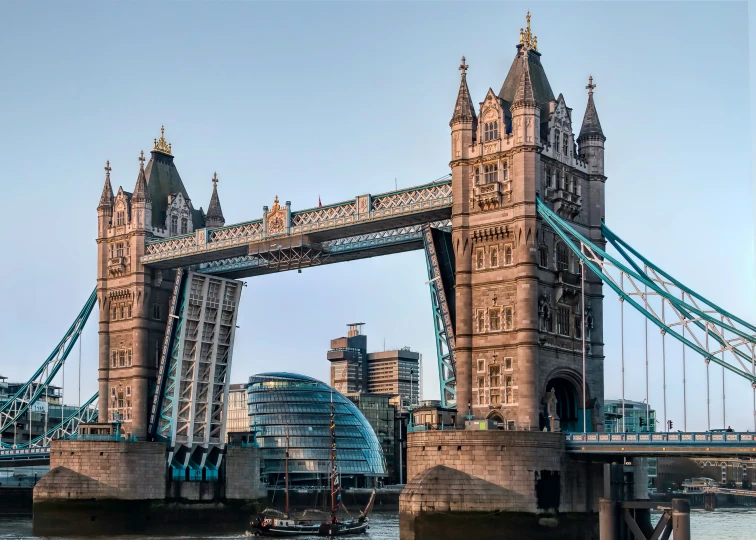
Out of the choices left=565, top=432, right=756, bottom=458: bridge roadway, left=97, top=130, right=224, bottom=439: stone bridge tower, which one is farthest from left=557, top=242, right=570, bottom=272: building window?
left=97, top=130, right=224, bottom=439: stone bridge tower

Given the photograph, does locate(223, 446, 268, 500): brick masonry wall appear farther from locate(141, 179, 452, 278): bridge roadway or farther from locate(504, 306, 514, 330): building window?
locate(504, 306, 514, 330): building window

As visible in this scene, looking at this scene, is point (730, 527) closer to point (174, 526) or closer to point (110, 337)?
point (174, 526)

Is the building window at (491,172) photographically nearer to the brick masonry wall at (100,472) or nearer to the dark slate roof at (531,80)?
the dark slate roof at (531,80)

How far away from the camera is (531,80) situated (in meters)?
72.9

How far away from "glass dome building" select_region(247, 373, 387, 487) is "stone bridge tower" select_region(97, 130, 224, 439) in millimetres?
51958

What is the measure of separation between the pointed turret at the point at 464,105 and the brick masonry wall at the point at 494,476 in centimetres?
1889

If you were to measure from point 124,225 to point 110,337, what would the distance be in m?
8.71

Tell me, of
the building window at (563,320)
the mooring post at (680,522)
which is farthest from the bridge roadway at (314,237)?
the mooring post at (680,522)

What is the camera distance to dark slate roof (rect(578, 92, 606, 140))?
74.9m

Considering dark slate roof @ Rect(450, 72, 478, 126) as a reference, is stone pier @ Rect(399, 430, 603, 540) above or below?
below

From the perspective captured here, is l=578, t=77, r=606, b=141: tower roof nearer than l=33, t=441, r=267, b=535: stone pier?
Yes

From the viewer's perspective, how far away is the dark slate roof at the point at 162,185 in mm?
94750

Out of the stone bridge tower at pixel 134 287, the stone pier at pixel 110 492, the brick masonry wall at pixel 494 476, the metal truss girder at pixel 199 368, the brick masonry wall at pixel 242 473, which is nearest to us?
the brick masonry wall at pixel 494 476

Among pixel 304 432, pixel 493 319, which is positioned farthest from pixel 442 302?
pixel 304 432
